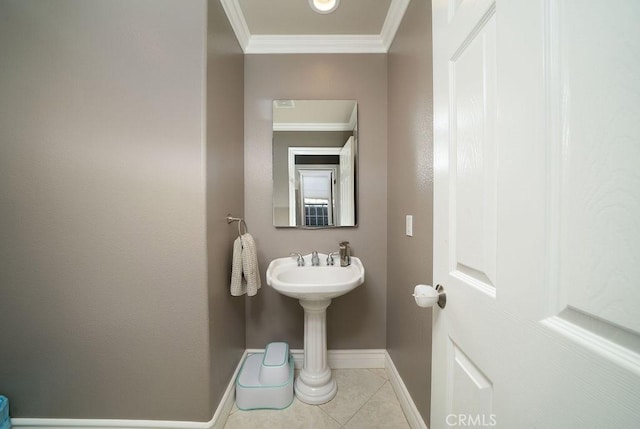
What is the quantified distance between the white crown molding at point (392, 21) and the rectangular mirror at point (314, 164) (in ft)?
1.44

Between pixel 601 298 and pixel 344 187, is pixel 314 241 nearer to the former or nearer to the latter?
pixel 344 187

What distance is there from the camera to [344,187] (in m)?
1.65

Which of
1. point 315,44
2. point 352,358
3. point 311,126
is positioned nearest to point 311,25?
point 315,44

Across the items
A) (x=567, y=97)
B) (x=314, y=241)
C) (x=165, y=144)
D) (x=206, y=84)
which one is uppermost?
(x=206, y=84)

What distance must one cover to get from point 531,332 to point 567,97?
0.34 m

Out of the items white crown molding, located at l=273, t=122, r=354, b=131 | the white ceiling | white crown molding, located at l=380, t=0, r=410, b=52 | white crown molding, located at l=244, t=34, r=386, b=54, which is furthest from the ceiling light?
white crown molding, located at l=273, t=122, r=354, b=131

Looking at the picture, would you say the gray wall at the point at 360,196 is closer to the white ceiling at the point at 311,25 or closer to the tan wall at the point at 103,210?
the white ceiling at the point at 311,25

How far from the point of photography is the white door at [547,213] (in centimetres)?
25

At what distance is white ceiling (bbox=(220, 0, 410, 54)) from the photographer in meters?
1.35

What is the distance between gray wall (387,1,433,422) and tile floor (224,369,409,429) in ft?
0.61

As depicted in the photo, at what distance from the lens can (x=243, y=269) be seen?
133 cm

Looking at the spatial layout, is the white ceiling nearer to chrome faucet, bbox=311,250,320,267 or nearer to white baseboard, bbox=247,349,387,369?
chrome faucet, bbox=311,250,320,267

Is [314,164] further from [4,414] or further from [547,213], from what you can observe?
[4,414]

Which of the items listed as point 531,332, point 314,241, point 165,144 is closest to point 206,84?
point 165,144
